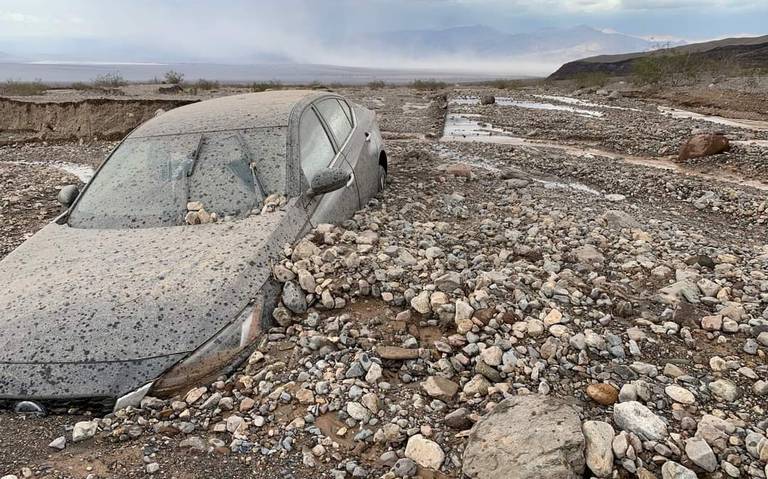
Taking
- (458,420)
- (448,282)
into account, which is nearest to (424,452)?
(458,420)

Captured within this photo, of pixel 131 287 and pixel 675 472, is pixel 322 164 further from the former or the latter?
pixel 675 472

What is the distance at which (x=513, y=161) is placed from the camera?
10148 mm

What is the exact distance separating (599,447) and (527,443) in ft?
1.09

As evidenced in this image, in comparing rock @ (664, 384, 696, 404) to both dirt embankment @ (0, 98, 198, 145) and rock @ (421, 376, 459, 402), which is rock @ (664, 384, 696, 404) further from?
dirt embankment @ (0, 98, 198, 145)

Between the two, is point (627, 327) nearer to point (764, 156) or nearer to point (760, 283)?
point (760, 283)

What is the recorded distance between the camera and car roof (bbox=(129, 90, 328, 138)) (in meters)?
4.82

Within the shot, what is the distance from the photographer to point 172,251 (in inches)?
142

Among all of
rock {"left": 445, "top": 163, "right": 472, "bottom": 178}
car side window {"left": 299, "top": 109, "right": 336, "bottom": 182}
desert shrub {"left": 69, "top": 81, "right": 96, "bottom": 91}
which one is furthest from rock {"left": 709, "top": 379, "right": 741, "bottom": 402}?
desert shrub {"left": 69, "top": 81, "right": 96, "bottom": 91}

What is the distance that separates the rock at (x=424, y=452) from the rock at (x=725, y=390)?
1.59 metres

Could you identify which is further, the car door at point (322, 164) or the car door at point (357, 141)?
the car door at point (357, 141)

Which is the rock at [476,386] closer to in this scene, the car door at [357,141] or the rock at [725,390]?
the rock at [725,390]

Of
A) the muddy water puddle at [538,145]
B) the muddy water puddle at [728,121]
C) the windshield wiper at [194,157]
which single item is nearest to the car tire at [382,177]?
the windshield wiper at [194,157]

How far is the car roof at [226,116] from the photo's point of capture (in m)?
4.82

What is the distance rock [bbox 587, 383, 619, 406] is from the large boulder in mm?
269
